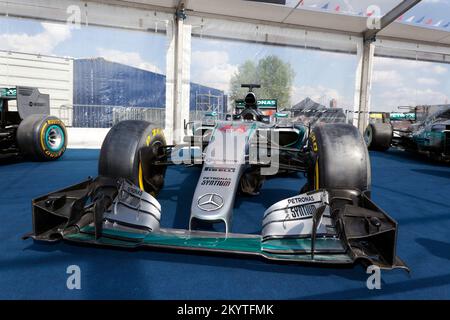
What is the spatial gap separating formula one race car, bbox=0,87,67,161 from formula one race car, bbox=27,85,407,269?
378cm

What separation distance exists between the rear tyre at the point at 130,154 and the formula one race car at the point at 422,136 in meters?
6.45

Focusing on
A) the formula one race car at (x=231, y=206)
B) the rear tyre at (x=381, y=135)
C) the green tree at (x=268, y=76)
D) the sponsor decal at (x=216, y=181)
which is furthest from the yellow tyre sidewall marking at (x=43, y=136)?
the rear tyre at (x=381, y=135)

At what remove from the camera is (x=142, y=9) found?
943cm

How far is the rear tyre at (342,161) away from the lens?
7.45 ft

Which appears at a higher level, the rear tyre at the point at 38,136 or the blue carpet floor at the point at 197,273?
the rear tyre at the point at 38,136

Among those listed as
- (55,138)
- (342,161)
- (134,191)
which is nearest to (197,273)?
(134,191)

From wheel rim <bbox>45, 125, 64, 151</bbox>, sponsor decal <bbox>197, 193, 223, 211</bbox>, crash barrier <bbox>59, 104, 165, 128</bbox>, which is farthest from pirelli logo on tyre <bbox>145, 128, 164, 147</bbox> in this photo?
crash barrier <bbox>59, 104, 165, 128</bbox>

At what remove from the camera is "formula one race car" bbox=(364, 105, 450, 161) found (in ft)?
22.5

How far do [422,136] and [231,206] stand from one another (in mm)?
7041

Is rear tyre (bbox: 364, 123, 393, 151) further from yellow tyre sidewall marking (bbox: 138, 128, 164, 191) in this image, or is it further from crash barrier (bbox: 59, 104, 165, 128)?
yellow tyre sidewall marking (bbox: 138, 128, 164, 191)

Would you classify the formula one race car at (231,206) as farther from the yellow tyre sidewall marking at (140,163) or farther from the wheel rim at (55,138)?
the wheel rim at (55,138)

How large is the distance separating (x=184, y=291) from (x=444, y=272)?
155 centimetres

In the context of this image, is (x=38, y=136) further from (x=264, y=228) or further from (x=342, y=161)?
(x=342, y=161)
